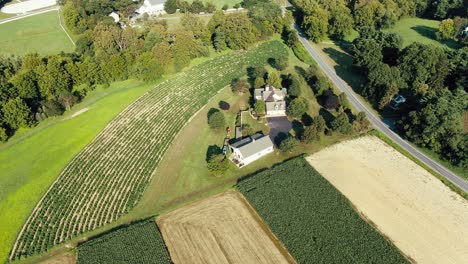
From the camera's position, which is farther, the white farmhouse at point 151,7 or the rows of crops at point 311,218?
the white farmhouse at point 151,7

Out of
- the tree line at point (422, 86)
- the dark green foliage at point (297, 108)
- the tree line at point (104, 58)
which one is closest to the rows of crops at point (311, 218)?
the dark green foliage at point (297, 108)

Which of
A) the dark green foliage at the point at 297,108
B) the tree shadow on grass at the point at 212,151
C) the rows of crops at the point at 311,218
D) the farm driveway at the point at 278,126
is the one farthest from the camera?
the dark green foliage at the point at 297,108

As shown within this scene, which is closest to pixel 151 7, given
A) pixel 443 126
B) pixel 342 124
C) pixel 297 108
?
pixel 297 108

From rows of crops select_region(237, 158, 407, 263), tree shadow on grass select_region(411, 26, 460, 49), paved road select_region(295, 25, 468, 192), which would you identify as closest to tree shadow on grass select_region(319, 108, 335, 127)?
paved road select_region(295, 25, 468, 192)

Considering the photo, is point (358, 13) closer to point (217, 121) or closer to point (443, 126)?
point (443, 126)

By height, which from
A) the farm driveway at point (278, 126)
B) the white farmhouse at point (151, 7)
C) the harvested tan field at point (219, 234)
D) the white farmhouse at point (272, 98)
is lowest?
the harvested tan field at point (219, 234)

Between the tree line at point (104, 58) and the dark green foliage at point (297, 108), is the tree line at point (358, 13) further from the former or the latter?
the dark green foliage at point (297, 108)

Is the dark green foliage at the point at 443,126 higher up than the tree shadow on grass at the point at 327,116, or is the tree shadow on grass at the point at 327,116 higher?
the dark green foliage at the point at 443,126
